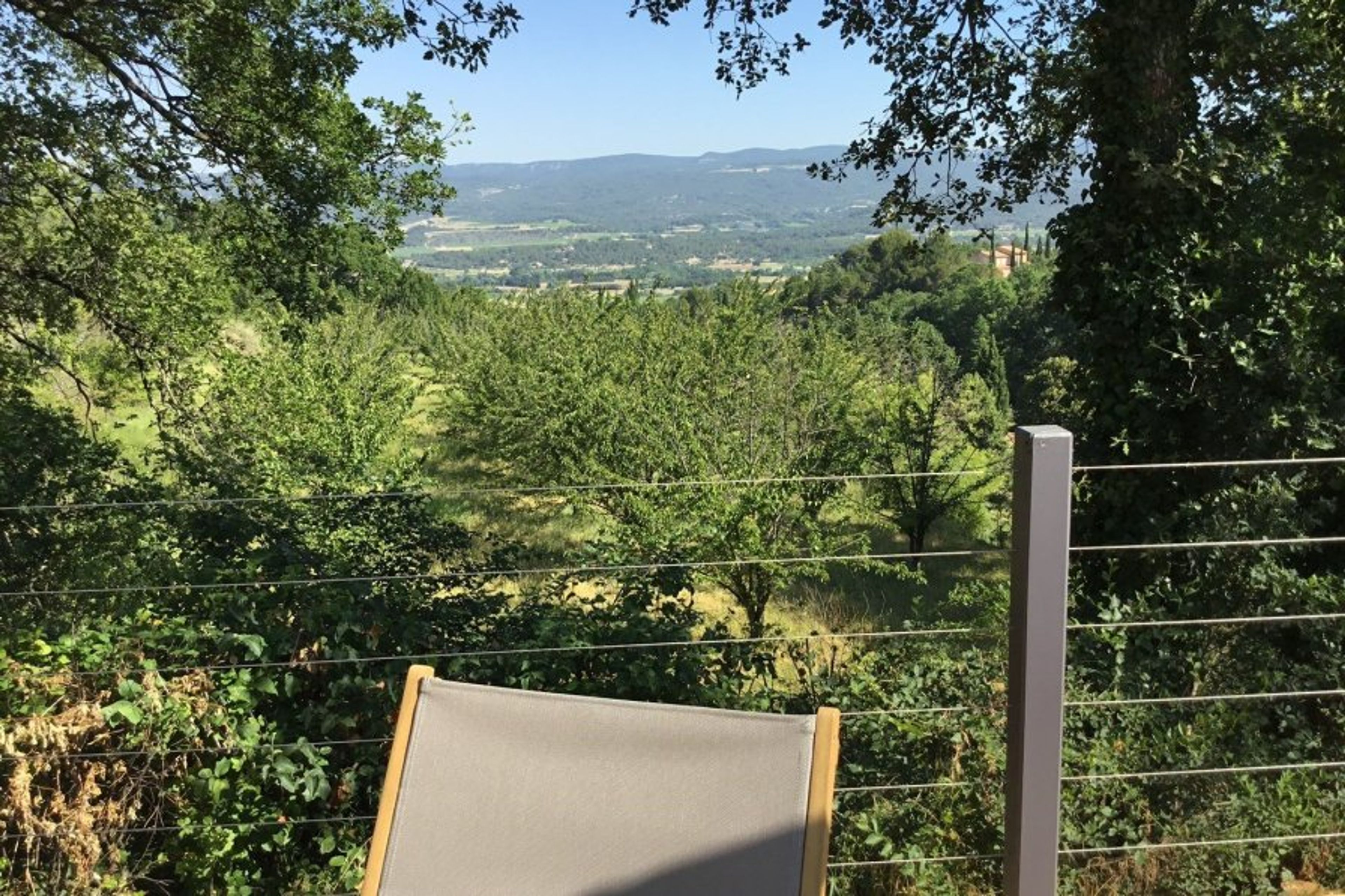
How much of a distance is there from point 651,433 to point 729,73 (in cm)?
412

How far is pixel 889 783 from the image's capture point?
9.18ft

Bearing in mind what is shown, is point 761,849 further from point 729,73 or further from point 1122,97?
point 729,73

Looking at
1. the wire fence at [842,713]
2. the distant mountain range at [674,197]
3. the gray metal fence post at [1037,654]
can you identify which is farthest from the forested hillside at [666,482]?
the distant mountain range at [674,197]

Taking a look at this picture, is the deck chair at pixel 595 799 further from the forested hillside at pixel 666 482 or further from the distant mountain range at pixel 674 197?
the distant mountain range at pixel 674 197

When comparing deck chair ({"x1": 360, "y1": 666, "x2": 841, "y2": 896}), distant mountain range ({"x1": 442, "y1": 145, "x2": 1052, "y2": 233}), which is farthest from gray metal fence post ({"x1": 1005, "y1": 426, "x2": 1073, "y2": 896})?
distant mountain range ({"x1": 442, "y1": 145, "x2": 1052, "y2": 233})

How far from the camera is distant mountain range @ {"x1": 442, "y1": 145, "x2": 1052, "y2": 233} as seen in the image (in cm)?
8300

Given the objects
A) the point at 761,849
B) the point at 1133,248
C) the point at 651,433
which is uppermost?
the point at 1133,248

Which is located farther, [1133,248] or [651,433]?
[651,433]

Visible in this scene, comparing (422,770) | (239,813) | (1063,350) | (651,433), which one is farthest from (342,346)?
(422,770)

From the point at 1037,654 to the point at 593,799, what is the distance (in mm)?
765

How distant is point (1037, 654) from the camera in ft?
5.35

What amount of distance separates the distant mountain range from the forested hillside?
62.2 metres

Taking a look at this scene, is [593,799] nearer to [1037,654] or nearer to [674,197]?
[1037,654]

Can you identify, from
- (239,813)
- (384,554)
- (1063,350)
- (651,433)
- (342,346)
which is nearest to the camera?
(239,813)
